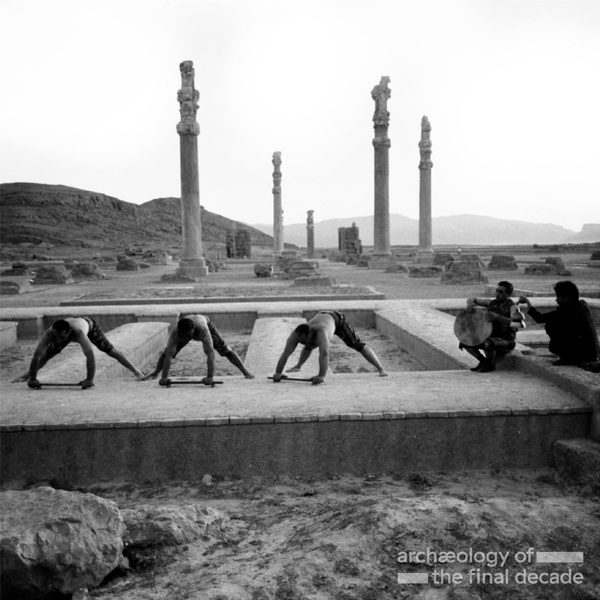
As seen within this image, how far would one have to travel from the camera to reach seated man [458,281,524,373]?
19.3 feet

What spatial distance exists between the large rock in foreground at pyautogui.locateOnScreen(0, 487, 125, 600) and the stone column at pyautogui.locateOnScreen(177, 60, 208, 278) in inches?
733

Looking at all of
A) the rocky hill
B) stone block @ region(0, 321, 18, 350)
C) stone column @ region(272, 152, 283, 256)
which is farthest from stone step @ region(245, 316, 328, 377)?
the rocky hill

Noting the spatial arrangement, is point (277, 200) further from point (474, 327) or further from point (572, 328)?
point (572, 328)

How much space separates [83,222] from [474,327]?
256ft

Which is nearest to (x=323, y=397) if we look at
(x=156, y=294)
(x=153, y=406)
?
(x=153, y=406)

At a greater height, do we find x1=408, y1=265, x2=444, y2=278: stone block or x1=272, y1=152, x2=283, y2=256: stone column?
x1=272, y1=152, x2=283, y2=256: stone column

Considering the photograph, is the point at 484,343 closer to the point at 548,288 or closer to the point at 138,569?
the point at 138,569

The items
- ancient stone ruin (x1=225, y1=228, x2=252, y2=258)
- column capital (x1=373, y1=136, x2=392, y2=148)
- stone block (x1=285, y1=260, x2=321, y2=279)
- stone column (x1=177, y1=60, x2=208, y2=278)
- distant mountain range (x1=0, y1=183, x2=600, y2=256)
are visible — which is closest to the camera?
stone block (x1=285, y1=260, x2=321, y2=279)

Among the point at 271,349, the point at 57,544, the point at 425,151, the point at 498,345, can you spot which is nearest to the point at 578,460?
the point at 498,345

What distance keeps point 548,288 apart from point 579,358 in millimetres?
10036

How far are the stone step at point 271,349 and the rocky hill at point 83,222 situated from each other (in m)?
53.4

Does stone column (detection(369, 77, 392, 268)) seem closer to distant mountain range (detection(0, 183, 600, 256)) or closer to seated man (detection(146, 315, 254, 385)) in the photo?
seated man (detection(146, 315, 254, 385))

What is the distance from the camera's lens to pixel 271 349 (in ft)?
24.3

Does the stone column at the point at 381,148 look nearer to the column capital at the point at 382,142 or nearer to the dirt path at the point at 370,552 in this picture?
the column capital at the point at 382,142
